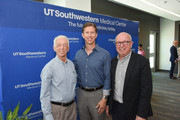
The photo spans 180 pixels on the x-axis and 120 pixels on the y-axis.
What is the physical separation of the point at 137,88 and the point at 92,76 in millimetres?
557

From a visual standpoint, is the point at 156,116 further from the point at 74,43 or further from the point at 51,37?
the point at 51,37

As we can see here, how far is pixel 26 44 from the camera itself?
1.98 metres

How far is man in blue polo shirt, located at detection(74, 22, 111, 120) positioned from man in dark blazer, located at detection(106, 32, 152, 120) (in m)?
0.10

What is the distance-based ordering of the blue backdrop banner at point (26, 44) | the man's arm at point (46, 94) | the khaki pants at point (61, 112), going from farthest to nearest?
the blue backdrop banner at point (26, 44) → the khaki pants at point (61, 112) → the man's arm at point (46, 94)

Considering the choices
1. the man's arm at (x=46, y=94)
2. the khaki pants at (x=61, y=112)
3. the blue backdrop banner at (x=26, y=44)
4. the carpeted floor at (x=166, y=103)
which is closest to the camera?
the man's arm at (x=46, y=94)

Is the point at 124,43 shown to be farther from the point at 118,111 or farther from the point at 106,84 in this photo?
the point at 118,111

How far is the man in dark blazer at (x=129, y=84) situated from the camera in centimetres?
166

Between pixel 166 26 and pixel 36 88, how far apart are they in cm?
951

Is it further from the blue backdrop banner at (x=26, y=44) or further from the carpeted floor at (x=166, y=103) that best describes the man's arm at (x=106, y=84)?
the carpeted floor at (x=166, y=103)

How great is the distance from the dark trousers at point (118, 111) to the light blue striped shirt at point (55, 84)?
579 millimetres

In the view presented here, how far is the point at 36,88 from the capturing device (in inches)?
83.7

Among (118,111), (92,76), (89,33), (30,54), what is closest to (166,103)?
(118,111)

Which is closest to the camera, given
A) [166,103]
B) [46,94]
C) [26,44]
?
[46,94]

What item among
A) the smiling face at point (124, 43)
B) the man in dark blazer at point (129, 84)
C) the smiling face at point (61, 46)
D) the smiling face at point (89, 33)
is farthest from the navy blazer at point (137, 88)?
the smiling face at point (61, 46)
